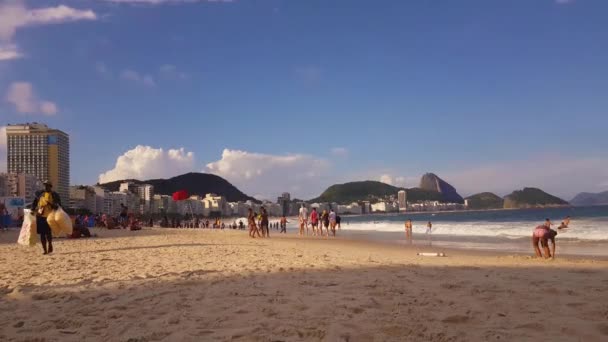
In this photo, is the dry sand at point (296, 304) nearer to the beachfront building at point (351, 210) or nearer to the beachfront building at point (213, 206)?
the beachfront building at point (213, 206)

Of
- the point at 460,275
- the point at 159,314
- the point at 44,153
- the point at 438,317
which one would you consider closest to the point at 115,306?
the point at 159,314

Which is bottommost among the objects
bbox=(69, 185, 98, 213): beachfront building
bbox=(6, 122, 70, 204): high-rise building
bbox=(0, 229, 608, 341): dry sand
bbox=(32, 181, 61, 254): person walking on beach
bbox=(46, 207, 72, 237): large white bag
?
bbox=(0, 229, 608, 341): dry sand

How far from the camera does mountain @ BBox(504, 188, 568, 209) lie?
175262 millimetres

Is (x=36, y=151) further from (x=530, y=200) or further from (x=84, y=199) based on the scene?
(x=530, y=200)

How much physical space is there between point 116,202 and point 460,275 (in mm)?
139885

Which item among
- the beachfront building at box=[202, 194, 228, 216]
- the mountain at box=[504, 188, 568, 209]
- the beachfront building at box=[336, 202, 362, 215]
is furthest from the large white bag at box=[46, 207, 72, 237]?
the mountain at box=[504, 188, 568, 209]

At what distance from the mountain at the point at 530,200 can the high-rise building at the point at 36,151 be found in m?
147

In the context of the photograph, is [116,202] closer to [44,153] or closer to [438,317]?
[44,153]

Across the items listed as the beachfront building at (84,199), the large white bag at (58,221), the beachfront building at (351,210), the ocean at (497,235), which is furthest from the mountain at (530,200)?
the large white bag at (58,221)

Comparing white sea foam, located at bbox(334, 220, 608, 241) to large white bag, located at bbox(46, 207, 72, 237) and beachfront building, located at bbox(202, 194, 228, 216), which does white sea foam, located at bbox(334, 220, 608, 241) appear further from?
beachfront building, located at bbox(202, 194, 228, 216)

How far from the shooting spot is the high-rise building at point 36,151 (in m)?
114

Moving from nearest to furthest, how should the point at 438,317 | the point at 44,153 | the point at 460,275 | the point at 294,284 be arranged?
the point at 438,317 < the point at 294,284 < the point at 460,275 < the point at 44,153

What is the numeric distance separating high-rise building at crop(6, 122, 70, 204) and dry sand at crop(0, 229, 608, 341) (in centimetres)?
11919

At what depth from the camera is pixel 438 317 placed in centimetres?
437
